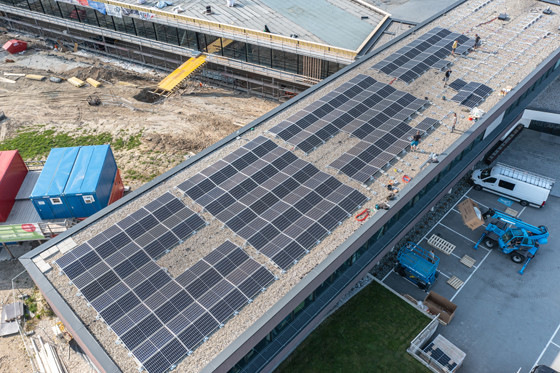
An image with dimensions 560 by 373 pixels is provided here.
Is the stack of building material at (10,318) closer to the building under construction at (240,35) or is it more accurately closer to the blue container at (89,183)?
the blue container at (89,183)

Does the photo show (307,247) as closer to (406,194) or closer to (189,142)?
(406,194)

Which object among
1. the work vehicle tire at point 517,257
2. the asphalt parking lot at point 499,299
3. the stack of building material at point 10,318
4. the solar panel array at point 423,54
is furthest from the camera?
the solar panel array at point 423,54

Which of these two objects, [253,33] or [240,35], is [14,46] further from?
[253,33]

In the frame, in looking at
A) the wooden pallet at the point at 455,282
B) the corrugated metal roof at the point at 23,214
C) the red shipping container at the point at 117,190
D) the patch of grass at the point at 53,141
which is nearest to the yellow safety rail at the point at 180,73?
the patch of grass at the point at 53,141

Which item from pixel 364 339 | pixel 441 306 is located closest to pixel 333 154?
pixel 364 339

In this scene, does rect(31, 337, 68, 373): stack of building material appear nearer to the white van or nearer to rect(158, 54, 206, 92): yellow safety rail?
rect(158, 54, 206, 92): yellow safety rail

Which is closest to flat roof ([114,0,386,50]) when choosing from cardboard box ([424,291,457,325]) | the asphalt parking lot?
the asphalt parking lot
